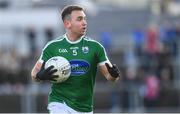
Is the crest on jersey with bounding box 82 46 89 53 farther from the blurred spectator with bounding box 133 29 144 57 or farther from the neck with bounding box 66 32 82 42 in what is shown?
the blurred spectator with bounding box 133 29 144 57

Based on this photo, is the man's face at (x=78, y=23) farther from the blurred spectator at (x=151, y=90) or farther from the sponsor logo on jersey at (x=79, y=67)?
the blurred spectator at (x=151, y=90)

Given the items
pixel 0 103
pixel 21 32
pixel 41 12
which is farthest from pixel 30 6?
pixel 0 103

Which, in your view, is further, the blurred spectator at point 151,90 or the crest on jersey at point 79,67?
the blurred spectator at point 151,90

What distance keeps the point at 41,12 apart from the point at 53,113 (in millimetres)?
19512

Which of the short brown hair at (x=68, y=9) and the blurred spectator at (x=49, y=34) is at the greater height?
the short brown hair at (x=68, y=9)

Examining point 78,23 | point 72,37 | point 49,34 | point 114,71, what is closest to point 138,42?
point 49,34

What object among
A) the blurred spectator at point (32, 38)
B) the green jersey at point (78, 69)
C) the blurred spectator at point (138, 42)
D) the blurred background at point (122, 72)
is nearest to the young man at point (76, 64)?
the green jersey at point (78, 69)

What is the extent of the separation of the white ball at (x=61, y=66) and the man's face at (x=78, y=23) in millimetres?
402

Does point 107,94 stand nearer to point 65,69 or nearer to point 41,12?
point 41,12

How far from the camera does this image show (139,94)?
23328 millimetres

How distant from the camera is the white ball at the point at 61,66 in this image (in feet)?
36.2

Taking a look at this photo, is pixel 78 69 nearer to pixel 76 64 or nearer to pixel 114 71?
pixel 76 64

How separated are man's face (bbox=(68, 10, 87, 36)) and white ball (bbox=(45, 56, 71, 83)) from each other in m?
0.40

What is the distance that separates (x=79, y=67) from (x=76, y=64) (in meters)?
0.06
